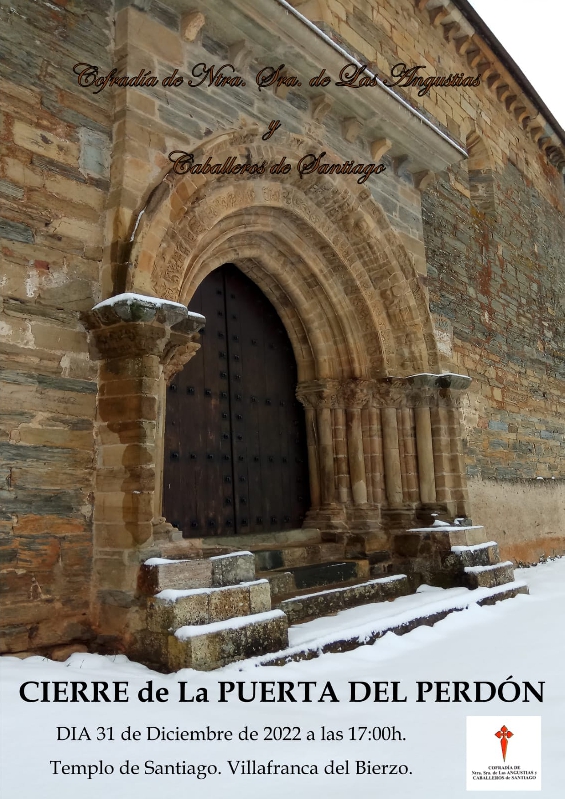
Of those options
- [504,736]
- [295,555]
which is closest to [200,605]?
[504,736]

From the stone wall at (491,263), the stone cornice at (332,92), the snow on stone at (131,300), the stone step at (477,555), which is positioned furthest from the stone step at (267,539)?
the stone cornice at (332,92)

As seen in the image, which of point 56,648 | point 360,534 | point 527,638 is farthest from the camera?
point 360,534

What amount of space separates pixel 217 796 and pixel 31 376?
2.32 m

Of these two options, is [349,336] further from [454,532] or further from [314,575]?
[314,575]

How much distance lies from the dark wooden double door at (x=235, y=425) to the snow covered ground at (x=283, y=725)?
5.21 ft

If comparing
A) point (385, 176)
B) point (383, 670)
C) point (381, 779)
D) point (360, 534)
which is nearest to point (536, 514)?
point (360, 534)

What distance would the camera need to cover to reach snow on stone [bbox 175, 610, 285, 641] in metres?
3.19

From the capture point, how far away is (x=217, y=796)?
2.03m

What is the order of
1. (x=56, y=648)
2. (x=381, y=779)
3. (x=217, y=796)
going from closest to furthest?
(x=217, y=796) < (x=381, y=779) < (x=56, y=648)

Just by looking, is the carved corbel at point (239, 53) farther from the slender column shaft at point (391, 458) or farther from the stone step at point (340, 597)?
the stone step at point (340, 597)

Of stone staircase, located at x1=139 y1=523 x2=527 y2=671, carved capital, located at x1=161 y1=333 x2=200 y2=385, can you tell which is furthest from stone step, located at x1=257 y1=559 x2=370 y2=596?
carved capital, located at x1=161 y1=333 x2=200 y2=385

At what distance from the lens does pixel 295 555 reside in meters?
5.32

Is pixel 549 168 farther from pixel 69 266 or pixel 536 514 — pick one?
pixel 69 266

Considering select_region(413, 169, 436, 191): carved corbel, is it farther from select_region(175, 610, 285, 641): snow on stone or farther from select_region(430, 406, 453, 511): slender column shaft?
select_region(175, 610, 285, 641): snow on stone
